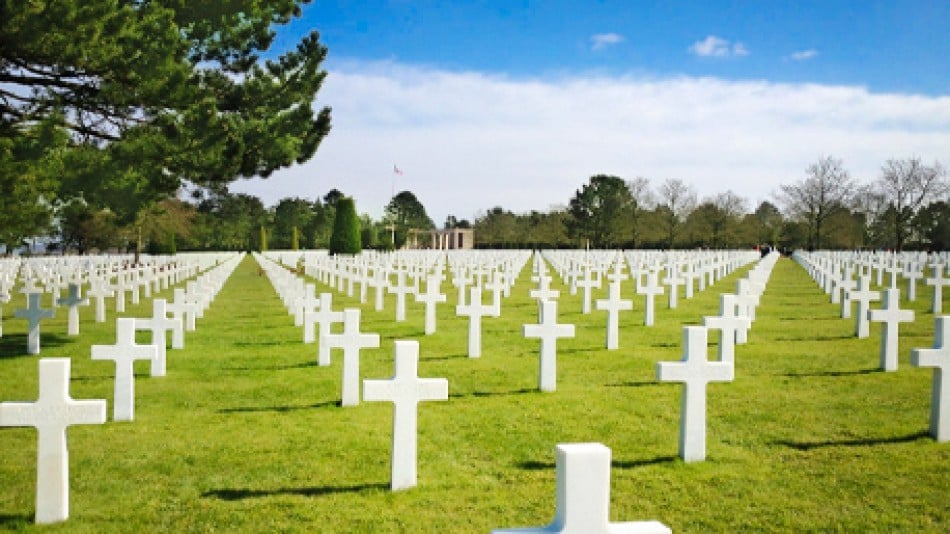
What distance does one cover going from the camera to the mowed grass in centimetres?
425

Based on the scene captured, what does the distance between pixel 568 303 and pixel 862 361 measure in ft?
29.3

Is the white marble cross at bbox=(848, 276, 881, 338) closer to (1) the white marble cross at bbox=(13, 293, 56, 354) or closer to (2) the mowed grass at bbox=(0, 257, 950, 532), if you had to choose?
(2) the mowed grass at bbox=(0, 257, 950, 532)

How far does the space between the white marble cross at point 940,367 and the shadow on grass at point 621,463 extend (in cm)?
212

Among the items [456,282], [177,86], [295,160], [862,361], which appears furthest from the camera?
[456,282]

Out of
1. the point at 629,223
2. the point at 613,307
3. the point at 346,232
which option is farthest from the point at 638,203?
the point at 613,307

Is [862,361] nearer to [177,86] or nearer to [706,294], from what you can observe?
[177,86]

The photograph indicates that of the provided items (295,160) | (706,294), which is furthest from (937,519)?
(706,294)

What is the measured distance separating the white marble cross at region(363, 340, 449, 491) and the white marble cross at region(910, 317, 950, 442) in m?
3.80

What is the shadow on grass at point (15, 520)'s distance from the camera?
13.2 feet

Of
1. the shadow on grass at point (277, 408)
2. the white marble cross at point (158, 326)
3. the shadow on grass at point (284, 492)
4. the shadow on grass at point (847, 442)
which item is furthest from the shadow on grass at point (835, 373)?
the white marble cross at point (158, 326)

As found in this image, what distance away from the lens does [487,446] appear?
564 centimetres

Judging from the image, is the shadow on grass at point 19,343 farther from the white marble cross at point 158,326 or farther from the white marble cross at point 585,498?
the white marble cross at point 585,498

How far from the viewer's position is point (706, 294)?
2108 centimetres

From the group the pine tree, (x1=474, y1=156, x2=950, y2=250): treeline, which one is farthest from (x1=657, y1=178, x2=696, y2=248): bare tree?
the pine tree
